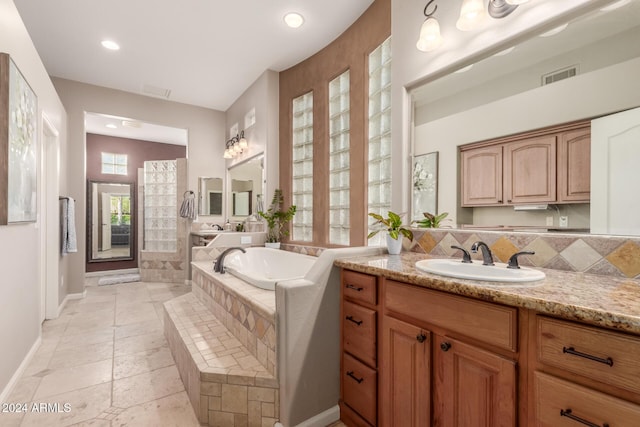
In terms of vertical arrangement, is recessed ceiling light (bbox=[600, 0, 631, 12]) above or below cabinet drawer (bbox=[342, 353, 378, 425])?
above

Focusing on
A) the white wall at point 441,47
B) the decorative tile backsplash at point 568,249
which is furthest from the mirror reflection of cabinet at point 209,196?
the decorative tile backsplash at point 568,249

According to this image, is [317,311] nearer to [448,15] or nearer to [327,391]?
[327,391]

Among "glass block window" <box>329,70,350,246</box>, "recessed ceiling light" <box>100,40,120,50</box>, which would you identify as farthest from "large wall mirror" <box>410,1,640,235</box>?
"recessed ceiling light" <box>100,40,120,50</box>

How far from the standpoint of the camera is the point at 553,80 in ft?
4.48

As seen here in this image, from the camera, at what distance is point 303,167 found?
3.62 metres

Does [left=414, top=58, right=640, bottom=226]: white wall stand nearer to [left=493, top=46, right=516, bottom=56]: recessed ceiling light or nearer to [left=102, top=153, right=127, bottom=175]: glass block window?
[left=493, top=46, right=516, bottom=56]: recessed ceiling light

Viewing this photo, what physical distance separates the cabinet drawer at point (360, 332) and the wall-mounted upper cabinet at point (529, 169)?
0.85m

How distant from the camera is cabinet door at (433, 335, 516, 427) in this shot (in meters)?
0.92

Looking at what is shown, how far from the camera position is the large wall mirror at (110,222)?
5.65 metres

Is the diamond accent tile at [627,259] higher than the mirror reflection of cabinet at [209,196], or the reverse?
the mirror reflection of cabinet at [209,196]

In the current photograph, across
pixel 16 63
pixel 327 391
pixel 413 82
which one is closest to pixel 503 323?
pixel 327 391

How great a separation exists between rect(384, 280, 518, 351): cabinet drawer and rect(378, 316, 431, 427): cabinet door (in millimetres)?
77

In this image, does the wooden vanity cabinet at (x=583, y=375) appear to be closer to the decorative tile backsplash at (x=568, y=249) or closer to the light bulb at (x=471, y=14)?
the decorative tile backsplash at (x=568, y=249)

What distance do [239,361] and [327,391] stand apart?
53 centimetres
